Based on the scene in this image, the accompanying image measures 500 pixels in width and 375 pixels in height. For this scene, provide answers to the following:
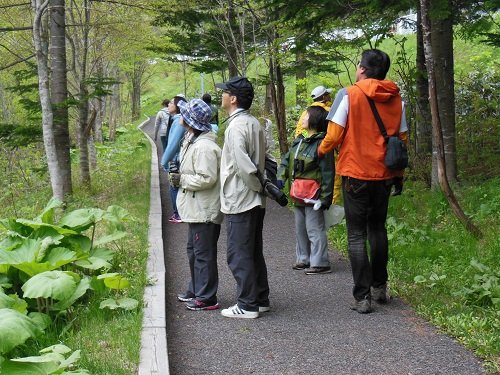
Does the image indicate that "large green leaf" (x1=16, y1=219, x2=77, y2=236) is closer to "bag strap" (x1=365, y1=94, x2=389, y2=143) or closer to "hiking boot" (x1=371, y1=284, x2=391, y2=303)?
"hiking boot" (x1=371, y1=284, x2=391, y2=303)

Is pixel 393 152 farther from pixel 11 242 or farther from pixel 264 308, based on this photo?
pixel 11 242

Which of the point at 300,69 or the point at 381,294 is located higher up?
the point at 300,69

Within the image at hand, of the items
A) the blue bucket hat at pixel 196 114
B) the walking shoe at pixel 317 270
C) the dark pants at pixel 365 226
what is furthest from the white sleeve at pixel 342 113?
the walking shoe at pixel 317 270

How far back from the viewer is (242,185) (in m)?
5.39

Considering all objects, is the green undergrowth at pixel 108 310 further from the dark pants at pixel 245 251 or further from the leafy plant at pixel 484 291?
the leafy plant at pixel 484 291

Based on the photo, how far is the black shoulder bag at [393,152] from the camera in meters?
5.31

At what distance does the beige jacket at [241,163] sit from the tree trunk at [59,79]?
244 inches

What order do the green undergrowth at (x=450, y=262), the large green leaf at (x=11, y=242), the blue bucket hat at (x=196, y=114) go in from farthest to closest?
1. the large green leaf at (x=11, y=242)
2. the blue bucket hat at (x=196, y=114)
3. the green undergrowth at (x=450, y=262)

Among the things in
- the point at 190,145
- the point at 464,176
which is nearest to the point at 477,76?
the point at 464,176

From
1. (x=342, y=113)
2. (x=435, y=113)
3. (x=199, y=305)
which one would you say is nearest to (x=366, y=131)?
(x=342, y=113)

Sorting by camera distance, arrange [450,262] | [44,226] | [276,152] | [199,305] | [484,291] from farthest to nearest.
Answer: [276,152] < [450,262] < [44,226] < [199,305] < [484,291]

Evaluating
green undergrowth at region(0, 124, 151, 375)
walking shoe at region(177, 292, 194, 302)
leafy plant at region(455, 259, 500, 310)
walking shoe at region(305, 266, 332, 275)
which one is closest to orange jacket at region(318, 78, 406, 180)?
leafy plant at region(455, 259, 500, 310)

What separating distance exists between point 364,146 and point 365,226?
699 mm

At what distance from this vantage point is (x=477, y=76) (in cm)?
1372
